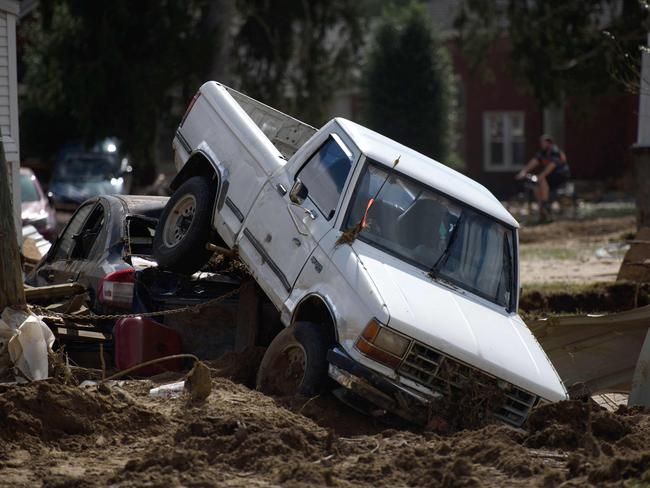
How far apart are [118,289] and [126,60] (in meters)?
19.7

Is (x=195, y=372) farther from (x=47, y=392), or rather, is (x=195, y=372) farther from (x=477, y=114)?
(x=477, y=114)

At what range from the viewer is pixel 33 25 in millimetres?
34406

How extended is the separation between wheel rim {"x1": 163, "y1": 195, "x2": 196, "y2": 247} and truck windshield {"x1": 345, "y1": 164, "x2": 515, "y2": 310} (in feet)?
6.70

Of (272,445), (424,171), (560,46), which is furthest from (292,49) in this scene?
(272,445)

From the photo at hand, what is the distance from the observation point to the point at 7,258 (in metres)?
8.99

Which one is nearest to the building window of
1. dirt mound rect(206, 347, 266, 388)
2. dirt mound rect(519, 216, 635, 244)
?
dirt mound rect(519, 216, 635, 244)

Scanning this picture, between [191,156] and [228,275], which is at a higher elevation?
[191,156]

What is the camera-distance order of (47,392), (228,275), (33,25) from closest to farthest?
(47,392) < (228,275) < (33,25)

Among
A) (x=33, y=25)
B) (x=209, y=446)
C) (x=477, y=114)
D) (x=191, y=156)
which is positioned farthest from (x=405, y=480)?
(x=477, y=114)

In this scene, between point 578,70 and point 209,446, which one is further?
point 578,70

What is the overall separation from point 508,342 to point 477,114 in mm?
36831

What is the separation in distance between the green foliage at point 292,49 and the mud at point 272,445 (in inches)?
923

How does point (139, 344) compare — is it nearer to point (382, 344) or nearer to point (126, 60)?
point (382, 344)

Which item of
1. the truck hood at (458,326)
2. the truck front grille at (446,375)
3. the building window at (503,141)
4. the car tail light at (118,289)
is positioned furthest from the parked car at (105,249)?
the building window at (503,141)
